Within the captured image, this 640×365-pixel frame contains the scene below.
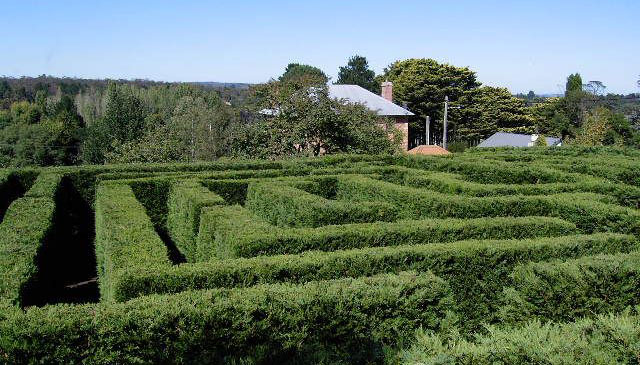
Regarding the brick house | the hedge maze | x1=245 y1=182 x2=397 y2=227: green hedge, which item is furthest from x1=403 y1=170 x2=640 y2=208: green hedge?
the brick house

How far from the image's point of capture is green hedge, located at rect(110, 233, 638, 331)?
22.7 feet

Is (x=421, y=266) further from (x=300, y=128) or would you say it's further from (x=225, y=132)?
(x=225, y=132)

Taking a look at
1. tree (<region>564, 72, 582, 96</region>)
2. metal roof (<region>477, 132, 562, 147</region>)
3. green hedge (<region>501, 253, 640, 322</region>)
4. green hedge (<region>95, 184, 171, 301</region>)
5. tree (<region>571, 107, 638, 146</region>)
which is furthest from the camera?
tree (<region>564, 72, 582, 96</region>)

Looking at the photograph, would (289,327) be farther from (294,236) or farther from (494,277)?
(494,277)

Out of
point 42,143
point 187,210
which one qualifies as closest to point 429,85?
point 42,143

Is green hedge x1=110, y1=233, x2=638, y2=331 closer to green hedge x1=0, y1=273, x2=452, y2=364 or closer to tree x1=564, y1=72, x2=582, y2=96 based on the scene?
green hedge x1=0, y1=273, x2=452, y2=364

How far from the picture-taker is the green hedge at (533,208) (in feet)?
34.2

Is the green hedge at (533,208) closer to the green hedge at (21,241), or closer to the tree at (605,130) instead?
the green hedge at (21,241)

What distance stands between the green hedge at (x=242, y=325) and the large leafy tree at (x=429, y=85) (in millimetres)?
57441

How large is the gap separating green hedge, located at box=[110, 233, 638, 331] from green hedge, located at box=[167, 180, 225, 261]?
4.25m

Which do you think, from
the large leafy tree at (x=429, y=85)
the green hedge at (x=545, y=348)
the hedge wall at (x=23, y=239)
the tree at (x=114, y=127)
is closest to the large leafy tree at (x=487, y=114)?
the large leafy tree at (x=429, y=85)

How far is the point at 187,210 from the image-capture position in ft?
40.4

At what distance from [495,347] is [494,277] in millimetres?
3697

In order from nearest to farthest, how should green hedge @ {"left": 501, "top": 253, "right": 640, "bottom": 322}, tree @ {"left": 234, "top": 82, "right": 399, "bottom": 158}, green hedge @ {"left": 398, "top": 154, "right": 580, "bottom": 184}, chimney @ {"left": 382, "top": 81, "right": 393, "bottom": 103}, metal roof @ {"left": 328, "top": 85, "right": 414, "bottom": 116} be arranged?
1. green hedge @ {"left": 501, "top": 253, "right": 640, "bottom": 322}
2. green hedge @ {"left": 398, "top": 154, "right": 580, "bottom": 184}
3. tree @ {"left": 234, "top": 82, "right": 399, "bottom": 158}
4. metal roof @ {"left": 328, "top": 85, "right": 414, "bottom": 116}
5. chimney @ {"left": 382, "top": 81, "right": 393, "bottom": 103}
